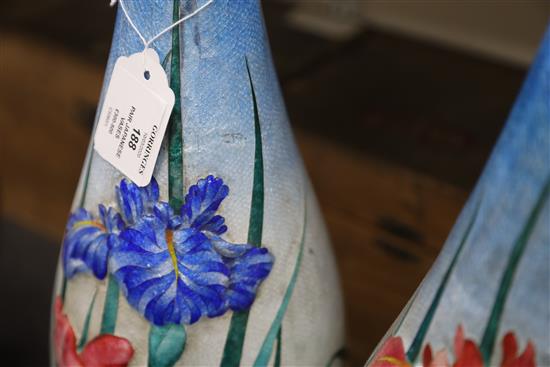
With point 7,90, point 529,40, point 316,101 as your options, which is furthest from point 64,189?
point 529,40

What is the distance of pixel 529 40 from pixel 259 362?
3.06 ft

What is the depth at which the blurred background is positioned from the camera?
1073 mm

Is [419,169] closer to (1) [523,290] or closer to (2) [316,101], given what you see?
(2) [316,101]

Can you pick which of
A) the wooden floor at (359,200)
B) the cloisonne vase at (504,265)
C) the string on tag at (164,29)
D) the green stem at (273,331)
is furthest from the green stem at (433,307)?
the wooden floor at (359,200)

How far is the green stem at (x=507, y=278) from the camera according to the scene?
1.55 feet

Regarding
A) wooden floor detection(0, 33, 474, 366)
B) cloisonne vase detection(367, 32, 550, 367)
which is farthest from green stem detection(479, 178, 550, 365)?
wooden floor detection(0, 33, 474, 366)

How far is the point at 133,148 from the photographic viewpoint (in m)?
0.59

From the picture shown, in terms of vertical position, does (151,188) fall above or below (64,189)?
above

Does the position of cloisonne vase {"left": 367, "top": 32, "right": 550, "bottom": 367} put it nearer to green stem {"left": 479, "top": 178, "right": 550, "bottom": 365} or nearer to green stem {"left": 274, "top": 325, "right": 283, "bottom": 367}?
green stem {"left": 479, "top": 178, "right": 550, "bottom": 365}

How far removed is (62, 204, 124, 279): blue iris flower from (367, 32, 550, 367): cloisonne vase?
219 mm

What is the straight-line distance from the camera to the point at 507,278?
49cm

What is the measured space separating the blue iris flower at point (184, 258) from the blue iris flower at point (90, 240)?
1cm

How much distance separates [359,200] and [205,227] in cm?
53

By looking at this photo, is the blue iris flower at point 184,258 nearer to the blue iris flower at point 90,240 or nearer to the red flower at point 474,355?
the blue iris flower at point 90,240
